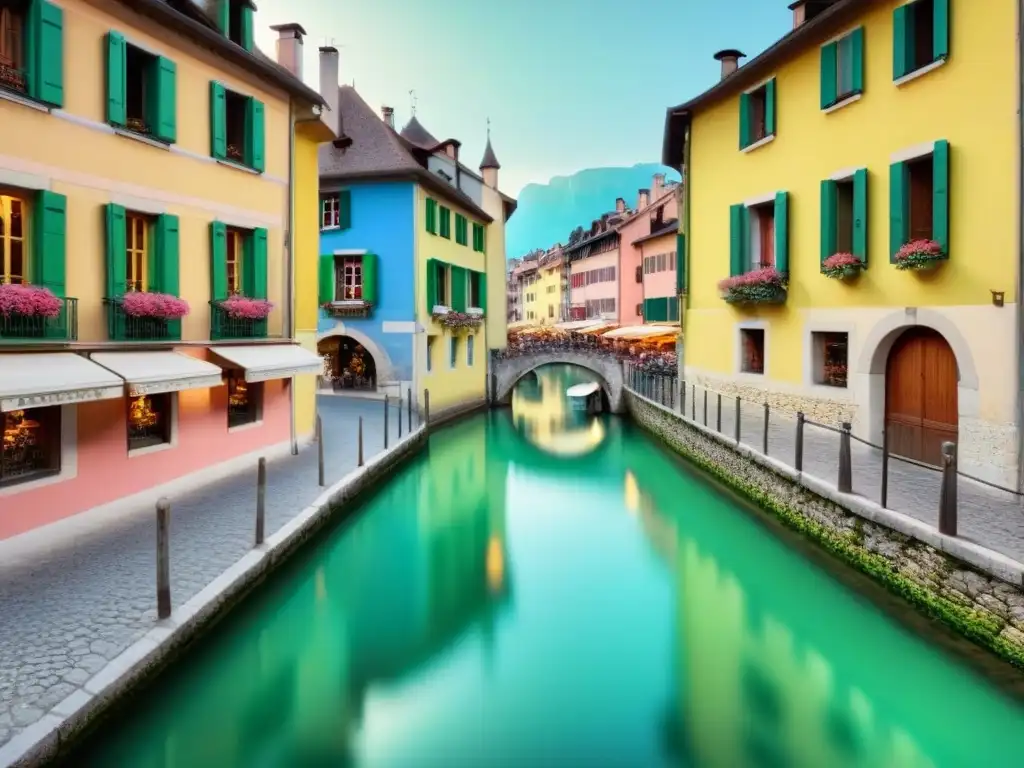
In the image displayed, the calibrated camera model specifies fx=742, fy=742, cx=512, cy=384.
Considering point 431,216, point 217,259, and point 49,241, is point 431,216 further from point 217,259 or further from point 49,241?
point 49,241

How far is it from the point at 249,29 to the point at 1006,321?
1272 centimetres

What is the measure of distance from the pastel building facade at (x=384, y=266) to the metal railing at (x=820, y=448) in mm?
7633

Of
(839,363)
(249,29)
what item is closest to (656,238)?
(839,363)

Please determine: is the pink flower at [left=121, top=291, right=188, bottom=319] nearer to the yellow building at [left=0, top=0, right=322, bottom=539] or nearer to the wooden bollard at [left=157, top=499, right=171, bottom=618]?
the yellow building at [left=0, top=0, right=322, bottom=539]

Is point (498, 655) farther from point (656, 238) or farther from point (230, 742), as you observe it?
point (656, 238)

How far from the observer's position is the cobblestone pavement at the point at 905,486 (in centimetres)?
730

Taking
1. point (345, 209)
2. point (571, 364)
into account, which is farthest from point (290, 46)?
point (571, 364)

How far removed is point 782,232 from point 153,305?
11324 mm

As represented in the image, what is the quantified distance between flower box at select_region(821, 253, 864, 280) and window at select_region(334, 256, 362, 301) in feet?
48.7

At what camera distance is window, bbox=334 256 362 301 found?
23.6m

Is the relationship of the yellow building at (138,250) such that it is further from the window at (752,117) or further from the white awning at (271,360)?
the window at (752,117)

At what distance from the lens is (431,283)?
78.5 feet

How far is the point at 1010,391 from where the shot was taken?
9.46 meters

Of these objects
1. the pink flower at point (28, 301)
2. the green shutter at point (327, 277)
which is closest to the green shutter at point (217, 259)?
the pink flower at point (28, 301)
